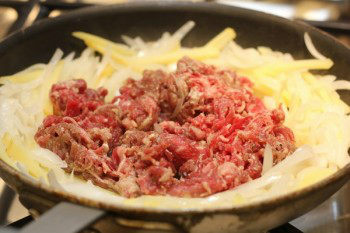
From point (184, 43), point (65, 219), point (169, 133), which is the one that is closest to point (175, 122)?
Result: point (169, 133)

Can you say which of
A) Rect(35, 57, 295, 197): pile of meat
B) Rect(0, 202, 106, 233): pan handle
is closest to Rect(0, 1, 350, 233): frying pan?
Rect(0, 202, 106, 233): pan handle

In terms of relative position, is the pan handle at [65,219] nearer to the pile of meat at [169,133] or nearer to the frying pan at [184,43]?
the frying pan at [184,43]

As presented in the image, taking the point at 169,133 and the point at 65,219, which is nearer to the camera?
the point at 65,219

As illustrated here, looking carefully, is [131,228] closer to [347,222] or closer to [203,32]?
[347,222]

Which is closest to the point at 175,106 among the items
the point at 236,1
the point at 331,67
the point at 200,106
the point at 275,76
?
the point at 200,106

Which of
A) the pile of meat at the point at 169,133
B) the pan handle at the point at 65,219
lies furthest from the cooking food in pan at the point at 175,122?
the pan handle at the point at 65,219

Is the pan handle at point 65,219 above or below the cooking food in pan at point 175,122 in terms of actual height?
below

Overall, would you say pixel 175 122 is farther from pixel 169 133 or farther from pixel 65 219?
pixel 65 219
